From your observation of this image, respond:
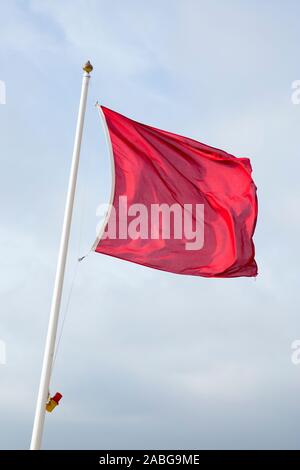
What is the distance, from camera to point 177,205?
73.0ft

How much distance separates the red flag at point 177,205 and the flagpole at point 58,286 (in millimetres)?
910

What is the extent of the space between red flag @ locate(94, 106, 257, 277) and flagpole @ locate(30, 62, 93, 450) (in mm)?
910

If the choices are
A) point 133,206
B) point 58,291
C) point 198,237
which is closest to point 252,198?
point 198,237

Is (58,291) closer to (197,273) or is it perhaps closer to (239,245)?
(197,273)

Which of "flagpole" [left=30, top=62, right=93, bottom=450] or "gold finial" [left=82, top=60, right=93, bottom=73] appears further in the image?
"gold finial" [left=82, top=60, right=93, bottom=73]

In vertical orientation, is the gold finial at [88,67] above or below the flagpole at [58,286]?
above

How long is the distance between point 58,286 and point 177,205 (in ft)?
17.3

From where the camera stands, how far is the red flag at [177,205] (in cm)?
2072

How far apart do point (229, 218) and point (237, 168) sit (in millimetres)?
2114

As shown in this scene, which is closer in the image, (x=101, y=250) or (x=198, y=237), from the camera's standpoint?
(x=101, y=250)

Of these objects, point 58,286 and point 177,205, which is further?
point 177,205

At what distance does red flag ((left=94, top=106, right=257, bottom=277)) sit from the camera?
2072 centimetres

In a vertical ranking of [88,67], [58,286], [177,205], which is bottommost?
[58,286]
